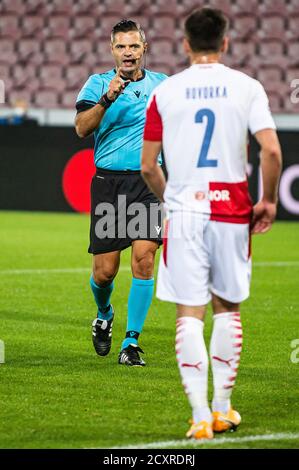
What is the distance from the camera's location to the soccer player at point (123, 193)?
244 inches

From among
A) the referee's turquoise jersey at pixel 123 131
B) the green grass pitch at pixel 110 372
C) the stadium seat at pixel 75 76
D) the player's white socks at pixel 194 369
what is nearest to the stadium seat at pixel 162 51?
the stadium seat at pixel 75 76

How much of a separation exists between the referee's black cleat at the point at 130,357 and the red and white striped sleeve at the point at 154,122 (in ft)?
6.90

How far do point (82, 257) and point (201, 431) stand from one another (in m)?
7.96

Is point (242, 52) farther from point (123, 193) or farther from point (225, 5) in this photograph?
point (123, 193)

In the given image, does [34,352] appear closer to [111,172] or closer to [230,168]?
[111,172]

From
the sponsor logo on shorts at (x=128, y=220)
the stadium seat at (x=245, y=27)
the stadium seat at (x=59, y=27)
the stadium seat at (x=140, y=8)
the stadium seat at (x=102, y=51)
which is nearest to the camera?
the sponsor logo on shorts at (x=128, y=220)

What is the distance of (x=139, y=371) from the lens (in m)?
5.98

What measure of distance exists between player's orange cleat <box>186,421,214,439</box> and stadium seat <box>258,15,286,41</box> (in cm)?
1695

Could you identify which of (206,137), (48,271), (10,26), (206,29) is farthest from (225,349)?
(10,26)

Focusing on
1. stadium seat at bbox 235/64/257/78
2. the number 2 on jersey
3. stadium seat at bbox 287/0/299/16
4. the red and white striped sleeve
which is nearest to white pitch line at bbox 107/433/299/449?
the number 2 on jersey

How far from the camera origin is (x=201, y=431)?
14.0ft

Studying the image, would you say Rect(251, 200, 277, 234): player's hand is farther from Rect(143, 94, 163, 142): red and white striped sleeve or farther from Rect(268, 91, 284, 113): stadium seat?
Rect(268, 91, 284, 113): stadium seat

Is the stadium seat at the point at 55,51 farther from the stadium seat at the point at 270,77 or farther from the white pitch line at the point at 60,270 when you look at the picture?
the white pitch line at the point at 60,270

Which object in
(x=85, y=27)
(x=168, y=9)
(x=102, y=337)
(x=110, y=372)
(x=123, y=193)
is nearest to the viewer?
(x=110, y=372)
